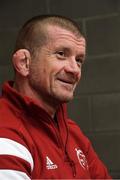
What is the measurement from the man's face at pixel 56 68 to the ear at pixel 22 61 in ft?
0.07

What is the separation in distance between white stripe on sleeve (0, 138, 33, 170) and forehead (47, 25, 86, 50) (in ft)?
1.44

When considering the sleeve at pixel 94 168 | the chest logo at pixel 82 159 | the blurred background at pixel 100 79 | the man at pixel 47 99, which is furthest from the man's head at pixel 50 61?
the blurred background at pixel 100 79

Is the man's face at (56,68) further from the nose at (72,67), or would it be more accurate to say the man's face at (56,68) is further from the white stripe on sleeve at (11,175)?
the white stripe on sleeve at (11,175)

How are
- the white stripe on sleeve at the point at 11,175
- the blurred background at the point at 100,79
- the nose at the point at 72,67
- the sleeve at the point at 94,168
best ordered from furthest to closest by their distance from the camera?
the blurred background at the point at 100,79 < the sleeve at the point at 94,168 < the nose at the point at 72,67 < the white stripe on sleeve at the point at 11,175

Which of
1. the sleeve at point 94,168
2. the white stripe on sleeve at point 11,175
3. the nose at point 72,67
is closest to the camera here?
the white stripe on sleeve at point 11,175

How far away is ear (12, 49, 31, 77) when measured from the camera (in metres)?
1.48

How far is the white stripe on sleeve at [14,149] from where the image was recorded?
1169 millimetres

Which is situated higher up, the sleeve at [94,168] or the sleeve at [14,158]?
the sleeve at [14,158]

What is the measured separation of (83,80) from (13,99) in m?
1.00

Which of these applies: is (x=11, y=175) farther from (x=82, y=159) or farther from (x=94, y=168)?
(x=94, y=168)

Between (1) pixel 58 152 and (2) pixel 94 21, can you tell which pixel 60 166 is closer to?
(1) pixel 58 152

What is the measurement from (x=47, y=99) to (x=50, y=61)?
0.46 feet

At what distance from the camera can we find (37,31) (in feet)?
4.90

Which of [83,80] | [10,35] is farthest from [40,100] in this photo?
[10,35]
